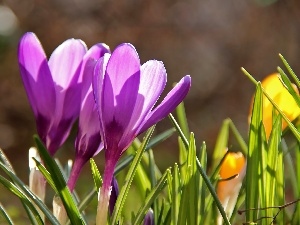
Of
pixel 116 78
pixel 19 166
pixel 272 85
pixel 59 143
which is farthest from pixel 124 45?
pixel 19 166

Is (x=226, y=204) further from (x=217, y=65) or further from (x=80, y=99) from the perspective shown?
(x=217, y=65)

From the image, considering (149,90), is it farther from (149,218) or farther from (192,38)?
(192,38)

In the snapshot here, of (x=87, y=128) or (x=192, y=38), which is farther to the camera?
(x=192, y=38)

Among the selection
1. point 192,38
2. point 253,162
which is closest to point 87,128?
point 253,162

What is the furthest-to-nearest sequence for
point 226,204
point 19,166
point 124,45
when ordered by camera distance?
point 19,166
point 226,204
point 124,45

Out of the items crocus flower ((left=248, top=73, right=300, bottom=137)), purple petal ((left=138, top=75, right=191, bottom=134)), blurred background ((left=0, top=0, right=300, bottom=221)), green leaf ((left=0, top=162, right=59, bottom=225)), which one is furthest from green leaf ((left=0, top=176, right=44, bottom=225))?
blurred background ((left=0, top=0, right=300, bottom=221))

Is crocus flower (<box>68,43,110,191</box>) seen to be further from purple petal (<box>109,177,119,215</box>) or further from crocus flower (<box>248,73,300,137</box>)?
crocus flower (<box>248,73,300,137</box>)
